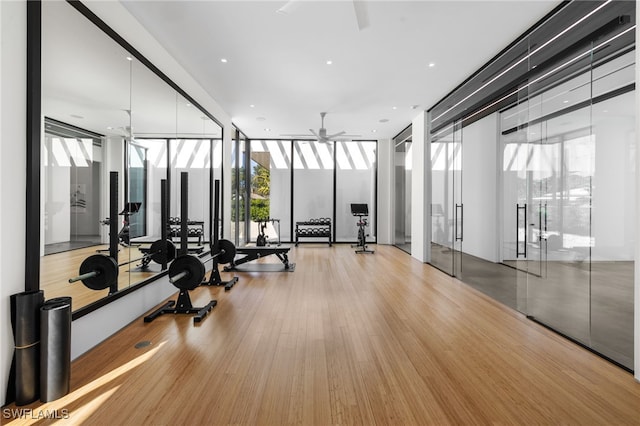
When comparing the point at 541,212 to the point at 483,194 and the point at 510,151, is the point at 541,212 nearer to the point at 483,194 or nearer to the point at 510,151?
the point at 510,151

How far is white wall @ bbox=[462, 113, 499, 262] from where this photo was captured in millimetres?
6142

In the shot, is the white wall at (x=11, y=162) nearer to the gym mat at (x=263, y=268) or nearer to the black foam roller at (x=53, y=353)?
the black foam roller at (x=53, y=353)

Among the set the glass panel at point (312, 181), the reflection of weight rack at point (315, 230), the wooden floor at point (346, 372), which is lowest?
the wooden floor at point (346, 372)

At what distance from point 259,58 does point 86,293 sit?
3.77 metres

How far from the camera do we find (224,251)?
516 centimetres

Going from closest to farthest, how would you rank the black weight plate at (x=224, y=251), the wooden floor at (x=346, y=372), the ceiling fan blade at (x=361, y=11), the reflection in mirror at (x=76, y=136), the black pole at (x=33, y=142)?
the wooden floor at (x=346, y=372) < the black pole at (x=33, y=142) < the reflection in mirror at (x=76, y=136) < the ceiling fan blade at (x=361, y=11) < the black weight plate at (x=224, y=251)

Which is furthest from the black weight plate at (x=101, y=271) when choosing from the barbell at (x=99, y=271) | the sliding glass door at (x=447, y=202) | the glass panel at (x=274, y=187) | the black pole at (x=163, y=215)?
the glass panel at (x=274, y=187)

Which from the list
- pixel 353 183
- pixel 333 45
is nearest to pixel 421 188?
pixel 353 183

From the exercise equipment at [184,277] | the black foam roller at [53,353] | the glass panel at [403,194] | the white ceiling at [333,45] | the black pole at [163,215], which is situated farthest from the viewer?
the glass panel at [403,194]

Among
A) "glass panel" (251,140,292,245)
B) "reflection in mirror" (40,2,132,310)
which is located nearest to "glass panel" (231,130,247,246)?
"glass panel" (251,140,292,245)

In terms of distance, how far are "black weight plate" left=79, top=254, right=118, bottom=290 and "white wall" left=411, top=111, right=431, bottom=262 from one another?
5942mm

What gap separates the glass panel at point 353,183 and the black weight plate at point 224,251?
5542 millimetres

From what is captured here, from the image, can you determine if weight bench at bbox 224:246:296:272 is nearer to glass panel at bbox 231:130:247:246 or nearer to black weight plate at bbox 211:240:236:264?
black weight plate at bbox 211:240:236:264

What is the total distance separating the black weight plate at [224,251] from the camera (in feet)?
16.9
